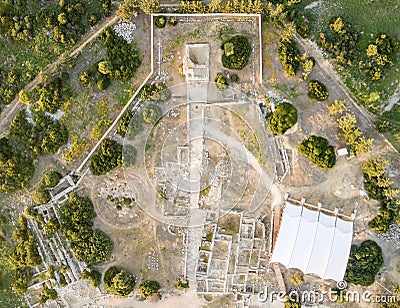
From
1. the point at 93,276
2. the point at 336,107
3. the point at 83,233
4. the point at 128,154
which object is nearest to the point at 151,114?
the point at 128,154

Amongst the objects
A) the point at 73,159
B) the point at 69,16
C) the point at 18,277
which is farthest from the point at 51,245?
the point at 69,16

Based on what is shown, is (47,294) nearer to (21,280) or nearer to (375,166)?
(21,280)

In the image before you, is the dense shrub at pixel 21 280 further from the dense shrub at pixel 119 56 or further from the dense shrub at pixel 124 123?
the dense shrub at pixel 119 56

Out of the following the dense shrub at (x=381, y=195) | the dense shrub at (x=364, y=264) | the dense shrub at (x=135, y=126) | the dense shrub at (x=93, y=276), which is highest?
the dense shrub at (x=135, y=126)

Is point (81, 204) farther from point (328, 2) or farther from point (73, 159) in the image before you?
point (328, 2)

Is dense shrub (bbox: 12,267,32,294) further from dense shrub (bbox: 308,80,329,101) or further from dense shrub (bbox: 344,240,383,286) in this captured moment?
dense shrub (bbox: 308,80,329,101)

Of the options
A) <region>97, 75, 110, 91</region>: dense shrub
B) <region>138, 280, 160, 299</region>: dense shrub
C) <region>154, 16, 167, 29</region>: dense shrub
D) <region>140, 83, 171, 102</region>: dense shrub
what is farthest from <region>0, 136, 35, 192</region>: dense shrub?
<region>154, 16, 167, 29</region>: dense shrub

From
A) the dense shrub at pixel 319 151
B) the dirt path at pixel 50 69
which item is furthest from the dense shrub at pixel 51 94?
the dense shrub at pixel 319 151
